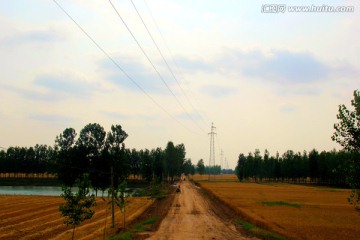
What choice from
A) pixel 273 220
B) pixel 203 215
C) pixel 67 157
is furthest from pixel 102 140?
pixel 273 220

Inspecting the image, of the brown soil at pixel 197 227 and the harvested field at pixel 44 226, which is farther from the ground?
the brown soil at pixel 197 227

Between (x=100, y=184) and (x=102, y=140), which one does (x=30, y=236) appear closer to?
(x=100, y=184)

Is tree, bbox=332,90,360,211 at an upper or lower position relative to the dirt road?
upper

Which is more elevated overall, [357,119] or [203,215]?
[357,119]

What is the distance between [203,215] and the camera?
55625 mm

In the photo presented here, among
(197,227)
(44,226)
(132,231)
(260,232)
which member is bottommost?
(44,226)

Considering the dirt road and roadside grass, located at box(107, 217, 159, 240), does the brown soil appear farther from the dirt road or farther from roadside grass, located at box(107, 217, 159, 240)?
roadside grass, located at box(107, 217, 159, 240)

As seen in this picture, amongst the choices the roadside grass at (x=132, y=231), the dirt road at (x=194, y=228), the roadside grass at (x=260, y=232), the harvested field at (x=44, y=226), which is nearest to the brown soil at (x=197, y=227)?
the dirt road at (x=194, y=228)

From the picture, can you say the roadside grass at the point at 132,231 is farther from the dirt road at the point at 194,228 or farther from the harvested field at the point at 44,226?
the harvested field at the point at 44,226

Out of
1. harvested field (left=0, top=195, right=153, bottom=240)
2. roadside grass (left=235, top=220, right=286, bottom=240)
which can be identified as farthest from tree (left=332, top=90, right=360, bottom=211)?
harvested field (left=0, top=195, right=153, bottom=240)

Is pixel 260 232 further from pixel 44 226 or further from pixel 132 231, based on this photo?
pixel 44 226

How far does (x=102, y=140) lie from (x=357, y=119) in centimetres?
12197

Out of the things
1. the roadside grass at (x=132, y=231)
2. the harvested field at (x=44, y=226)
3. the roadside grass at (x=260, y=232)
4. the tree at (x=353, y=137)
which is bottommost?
the harvested field at (x=44, y=226)

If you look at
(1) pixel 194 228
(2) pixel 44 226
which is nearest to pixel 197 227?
(1) pixel 194 228
